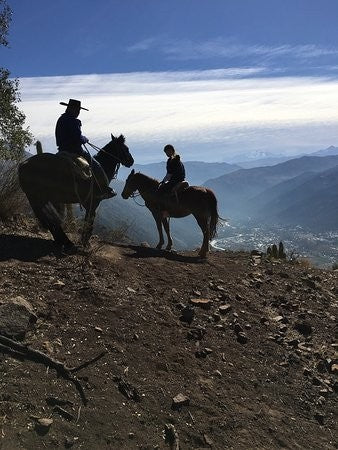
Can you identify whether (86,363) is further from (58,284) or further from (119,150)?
(119,150)

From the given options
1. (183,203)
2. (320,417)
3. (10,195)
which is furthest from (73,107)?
(320,417)

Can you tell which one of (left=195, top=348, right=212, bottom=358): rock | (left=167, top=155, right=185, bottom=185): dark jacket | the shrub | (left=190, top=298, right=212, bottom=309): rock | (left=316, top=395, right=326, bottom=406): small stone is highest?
(left=167, top=155, right=185, bottom=185): dark jacket

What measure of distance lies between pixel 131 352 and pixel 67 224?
19.8 ft

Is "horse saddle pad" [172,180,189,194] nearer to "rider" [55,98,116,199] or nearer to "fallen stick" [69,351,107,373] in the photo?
"rider" [55,98,116,199]

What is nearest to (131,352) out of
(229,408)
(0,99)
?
(229,408)

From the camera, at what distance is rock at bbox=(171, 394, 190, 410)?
584cm

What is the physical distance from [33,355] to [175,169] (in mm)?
7641

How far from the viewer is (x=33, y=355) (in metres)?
5.84

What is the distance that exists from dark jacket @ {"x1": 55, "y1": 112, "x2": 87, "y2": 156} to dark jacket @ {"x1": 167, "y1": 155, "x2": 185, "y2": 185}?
296 cm

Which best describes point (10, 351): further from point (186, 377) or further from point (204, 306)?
point (204, 306)

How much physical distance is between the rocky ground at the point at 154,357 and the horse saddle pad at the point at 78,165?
1.63 metres

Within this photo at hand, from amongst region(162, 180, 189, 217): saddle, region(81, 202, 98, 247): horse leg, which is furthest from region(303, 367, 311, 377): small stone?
region(162, 180, 189, 217): saddle

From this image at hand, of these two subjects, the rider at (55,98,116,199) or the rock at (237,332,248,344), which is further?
the rider at (55,98,116,199)

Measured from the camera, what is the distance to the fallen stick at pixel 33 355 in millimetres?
5699
